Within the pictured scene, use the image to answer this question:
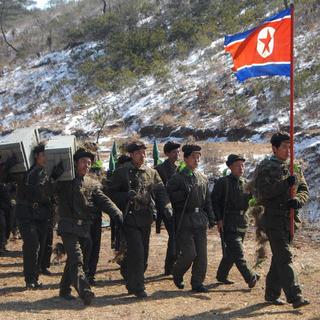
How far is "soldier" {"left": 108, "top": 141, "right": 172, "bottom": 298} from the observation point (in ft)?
25.1

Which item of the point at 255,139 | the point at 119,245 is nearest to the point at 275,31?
the point at 119,245

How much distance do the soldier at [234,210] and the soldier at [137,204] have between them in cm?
84

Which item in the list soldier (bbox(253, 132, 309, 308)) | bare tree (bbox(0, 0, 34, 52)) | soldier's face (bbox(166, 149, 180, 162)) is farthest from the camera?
bare tree (bbox(0, 0, 34, 52))

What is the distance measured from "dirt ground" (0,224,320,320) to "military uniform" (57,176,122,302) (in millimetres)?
506

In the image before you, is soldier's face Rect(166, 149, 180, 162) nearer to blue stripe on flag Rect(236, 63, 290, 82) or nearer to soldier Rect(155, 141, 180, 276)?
soldier Rect(155, 141, 180, 276)

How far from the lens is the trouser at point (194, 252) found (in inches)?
305

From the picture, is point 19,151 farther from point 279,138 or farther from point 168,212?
point 279,138

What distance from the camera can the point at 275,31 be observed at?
7730 mm

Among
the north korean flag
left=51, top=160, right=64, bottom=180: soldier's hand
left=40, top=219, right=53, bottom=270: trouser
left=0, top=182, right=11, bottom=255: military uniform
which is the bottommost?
left=40, top=219, right=53, bottom=270: trouser

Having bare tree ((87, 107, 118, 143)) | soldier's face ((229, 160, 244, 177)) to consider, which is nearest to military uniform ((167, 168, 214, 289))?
soldier's face ((229, 160, 244, 177))

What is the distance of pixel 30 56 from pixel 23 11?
12139 mm

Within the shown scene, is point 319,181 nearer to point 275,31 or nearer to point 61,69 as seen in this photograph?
point 275,31

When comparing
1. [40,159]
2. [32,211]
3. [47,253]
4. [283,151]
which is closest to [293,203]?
[283,151]

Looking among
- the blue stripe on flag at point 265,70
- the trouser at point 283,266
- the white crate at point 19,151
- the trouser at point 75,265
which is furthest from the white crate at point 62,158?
the blue stripe on flag at point 265,70
